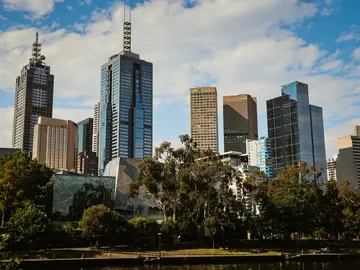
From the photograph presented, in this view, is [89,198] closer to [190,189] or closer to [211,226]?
[190,189]

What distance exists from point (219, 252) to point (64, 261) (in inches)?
1003

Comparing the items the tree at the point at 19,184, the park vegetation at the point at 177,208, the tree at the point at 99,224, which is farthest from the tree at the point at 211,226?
the tree at the point at 19,184

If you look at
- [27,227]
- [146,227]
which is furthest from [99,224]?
[27,227]

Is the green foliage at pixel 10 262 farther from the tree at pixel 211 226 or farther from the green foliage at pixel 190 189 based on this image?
the green foliage at pixel 190 189

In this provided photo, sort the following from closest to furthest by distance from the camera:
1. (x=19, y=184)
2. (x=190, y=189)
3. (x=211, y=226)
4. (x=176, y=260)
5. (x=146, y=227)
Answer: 1. (x=176, y=260)
2. (x=211, y=226)
3. (x=19, y=184)
4. (x=146, y=227)
5. (x=190, y=189)

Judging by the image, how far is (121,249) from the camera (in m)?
72.9

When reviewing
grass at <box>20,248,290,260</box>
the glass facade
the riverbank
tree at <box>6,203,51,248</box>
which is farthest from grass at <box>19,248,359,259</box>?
the glass facade

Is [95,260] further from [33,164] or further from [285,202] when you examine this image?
[285,202]

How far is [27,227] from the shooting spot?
214ft

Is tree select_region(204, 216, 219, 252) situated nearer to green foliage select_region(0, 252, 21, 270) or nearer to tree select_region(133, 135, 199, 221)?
tree select_region(133, 135, 199, 221)

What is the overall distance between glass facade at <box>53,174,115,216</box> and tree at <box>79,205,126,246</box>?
28.7 m

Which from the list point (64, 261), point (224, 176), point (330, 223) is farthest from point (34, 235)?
point (330, 223)

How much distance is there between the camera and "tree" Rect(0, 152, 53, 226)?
7438cm

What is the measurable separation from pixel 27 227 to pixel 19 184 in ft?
41.5
